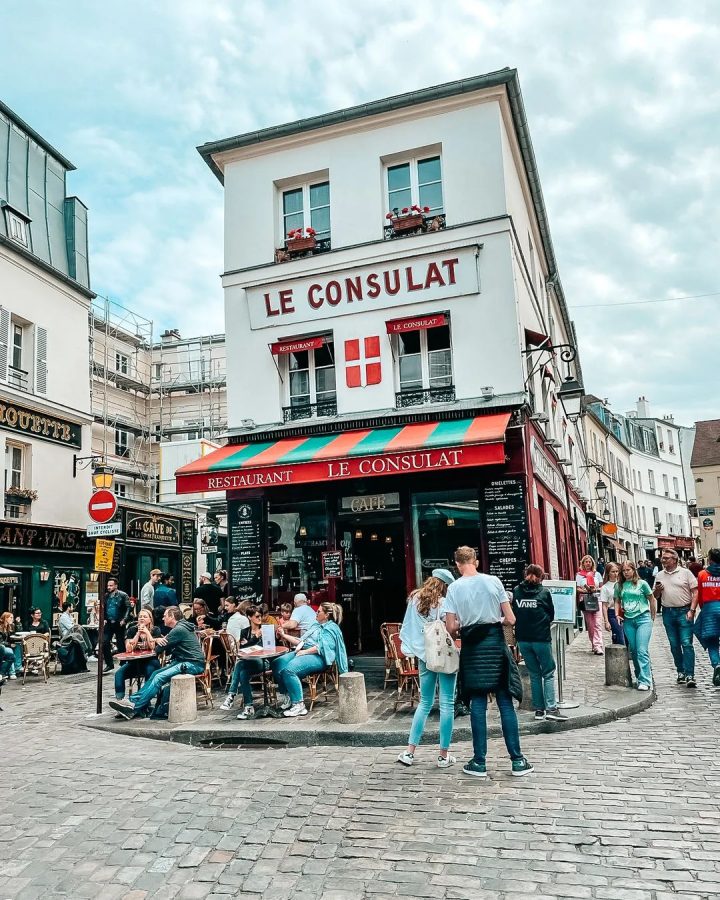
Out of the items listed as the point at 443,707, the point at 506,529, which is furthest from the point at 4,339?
the point at 443,707

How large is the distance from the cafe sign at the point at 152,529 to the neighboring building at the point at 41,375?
2208 millimetres

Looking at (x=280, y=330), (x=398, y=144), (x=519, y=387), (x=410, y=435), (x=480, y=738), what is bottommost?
(x=480, y=738)

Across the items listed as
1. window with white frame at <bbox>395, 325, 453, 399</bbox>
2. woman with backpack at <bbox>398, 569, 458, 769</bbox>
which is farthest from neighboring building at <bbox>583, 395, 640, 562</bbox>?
woman with backpack at <bbox>398, 569, 458, 769</bbox>

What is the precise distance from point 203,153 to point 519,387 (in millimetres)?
8290

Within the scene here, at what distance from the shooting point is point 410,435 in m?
11.9

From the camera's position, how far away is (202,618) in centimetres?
1116

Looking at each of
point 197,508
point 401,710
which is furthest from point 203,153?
point 197,508

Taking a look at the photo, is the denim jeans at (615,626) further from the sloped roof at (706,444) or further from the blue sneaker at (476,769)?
the sloped roof at (706,444)

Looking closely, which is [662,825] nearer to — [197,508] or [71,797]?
[71,797]

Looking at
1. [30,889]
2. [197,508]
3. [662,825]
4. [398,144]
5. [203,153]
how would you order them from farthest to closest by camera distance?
[197,508]
[203,153]
[398,144]
[662,825]
[30,889]

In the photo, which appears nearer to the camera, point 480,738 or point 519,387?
point 480,738

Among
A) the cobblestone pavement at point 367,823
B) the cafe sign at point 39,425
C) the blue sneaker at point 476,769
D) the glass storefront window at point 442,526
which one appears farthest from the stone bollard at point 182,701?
the cafe sign at point 39,425

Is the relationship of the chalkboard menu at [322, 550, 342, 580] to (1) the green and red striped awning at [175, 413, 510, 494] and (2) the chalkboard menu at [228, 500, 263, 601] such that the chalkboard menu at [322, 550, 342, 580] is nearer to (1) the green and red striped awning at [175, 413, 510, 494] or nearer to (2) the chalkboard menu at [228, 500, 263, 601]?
(2) the chalkboard menu at [228, 500, 263, 601]

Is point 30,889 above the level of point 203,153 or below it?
below
